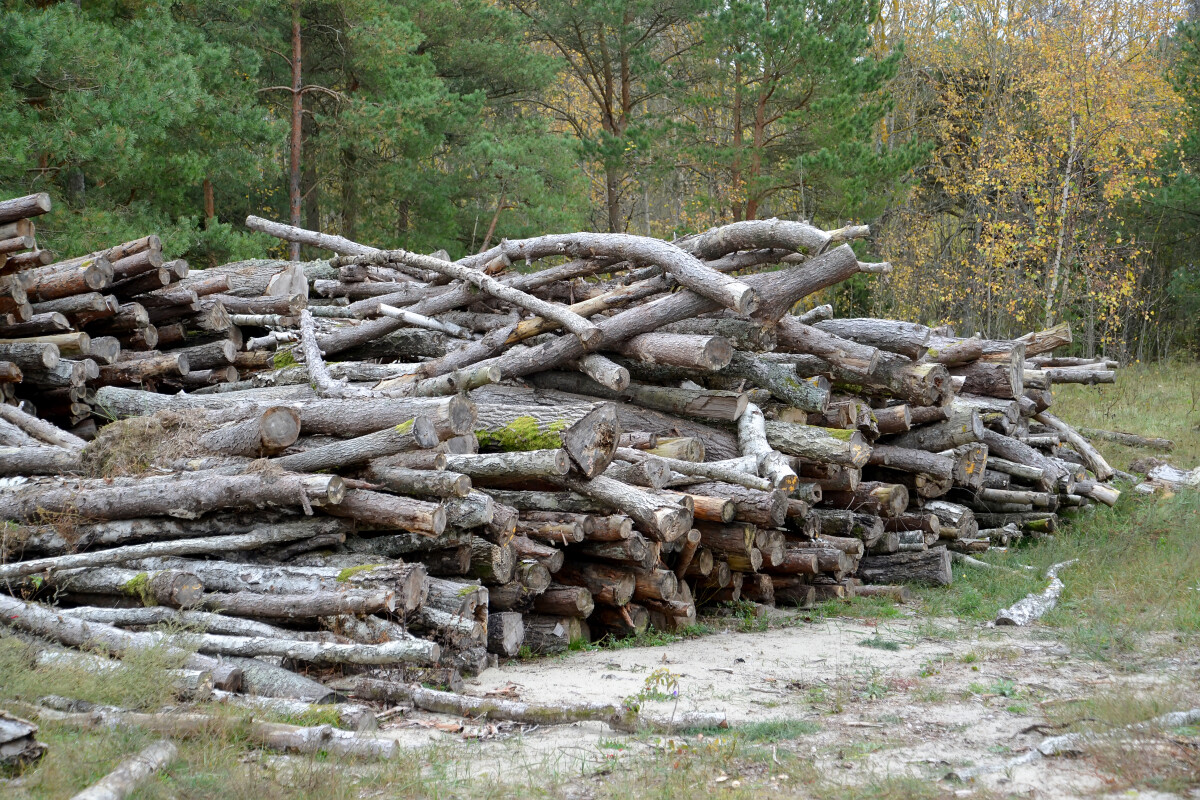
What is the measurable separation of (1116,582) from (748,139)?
57.4 ft

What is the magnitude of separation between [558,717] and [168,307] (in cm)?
855

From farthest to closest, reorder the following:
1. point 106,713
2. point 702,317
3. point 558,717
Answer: point 702,317 → point 558,717 → point 106,713

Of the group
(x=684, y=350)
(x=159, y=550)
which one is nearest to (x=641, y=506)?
(x=684, y=350)

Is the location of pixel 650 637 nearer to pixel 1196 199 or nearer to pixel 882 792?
pixel 882 792

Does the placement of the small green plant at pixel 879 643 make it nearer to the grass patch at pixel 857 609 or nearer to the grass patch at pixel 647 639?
the grass patch at pixel 857 609

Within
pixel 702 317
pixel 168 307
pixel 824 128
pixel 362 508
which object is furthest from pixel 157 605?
pixel 824 128

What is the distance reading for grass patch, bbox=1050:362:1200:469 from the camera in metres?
15.3

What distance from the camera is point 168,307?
38.8 feet

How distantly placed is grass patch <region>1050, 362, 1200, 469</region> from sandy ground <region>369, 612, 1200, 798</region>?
8920 millimetres

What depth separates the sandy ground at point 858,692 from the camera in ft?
15.4

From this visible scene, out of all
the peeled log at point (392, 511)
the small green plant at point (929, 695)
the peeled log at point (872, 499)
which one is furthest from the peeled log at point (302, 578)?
the peeled log at point (872, 499)

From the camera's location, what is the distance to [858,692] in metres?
6.11

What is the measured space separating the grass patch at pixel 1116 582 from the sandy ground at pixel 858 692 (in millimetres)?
383

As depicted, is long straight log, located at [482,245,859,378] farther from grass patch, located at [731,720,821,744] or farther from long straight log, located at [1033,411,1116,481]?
long straight log, located at [1033,411,1116,481]
